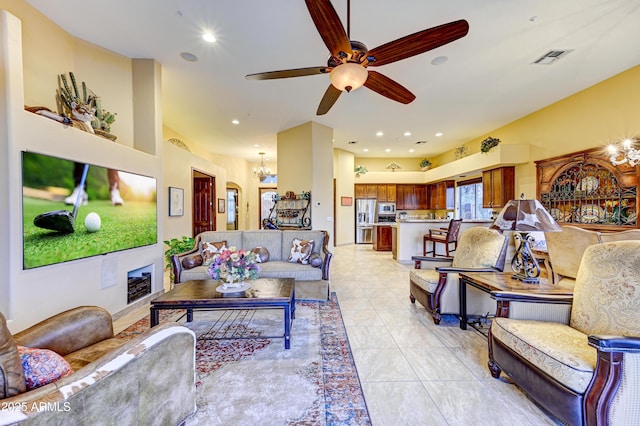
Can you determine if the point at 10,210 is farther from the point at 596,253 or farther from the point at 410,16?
the point at 596,253

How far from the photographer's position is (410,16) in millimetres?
2816

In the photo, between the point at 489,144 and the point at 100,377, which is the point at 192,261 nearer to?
the point at 100,377

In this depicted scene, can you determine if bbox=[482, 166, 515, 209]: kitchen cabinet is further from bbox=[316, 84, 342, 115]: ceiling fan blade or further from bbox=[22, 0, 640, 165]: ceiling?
bbox=[316, 84, 342, 115]: ceiling fan blade

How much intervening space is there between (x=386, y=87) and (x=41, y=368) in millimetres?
3012

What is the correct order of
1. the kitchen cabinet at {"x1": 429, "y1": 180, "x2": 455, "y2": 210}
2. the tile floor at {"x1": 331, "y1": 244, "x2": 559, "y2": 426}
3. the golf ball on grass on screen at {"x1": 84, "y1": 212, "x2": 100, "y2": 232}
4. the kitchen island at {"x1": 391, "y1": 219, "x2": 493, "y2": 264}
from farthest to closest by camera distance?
the kitchen cabinet at {"x1": 429, "y1": 180, "x2": 455, "y2": 210} → the kitchen island at {"x1": 391, "y1": 219, "x2": 493, "y2": 264} → the golf ball on grass on screen at {"x1": 84, "y1": 212, "x2": 100, "y2": 232} → the tile floor at {"x1": 331, "y1": 244, "x2": 559, "y2": 426}

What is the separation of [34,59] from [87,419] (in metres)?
3.65

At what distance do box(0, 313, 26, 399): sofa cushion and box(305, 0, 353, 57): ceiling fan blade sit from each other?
2157mm

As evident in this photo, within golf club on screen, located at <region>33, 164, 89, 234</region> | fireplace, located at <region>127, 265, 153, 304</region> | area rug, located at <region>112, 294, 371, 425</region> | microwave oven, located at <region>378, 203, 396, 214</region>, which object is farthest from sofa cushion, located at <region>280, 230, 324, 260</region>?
microwave oven, located at <region>378, 203, 396, 214</region>

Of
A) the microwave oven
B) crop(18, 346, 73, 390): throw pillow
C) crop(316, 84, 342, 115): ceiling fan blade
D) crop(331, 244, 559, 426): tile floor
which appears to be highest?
crop(316, 84, 342, 115): ceiling fan blade

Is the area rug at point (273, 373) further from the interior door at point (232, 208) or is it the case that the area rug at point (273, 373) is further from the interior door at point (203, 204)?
the interior door at point (232, 208)

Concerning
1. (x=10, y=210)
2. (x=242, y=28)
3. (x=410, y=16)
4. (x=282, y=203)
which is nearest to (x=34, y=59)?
(x=10, y=210)

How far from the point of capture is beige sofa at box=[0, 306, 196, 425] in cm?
89

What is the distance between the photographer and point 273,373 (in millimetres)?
2084

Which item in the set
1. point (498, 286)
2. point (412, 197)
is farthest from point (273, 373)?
point (412, 197)
